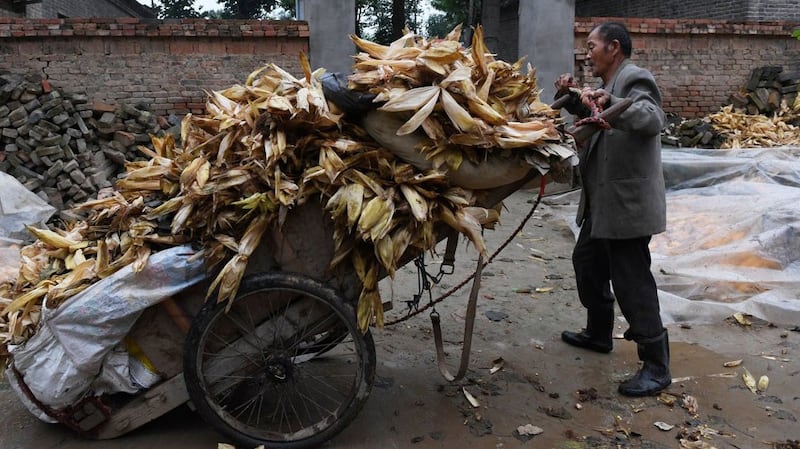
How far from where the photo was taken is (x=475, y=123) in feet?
8.55

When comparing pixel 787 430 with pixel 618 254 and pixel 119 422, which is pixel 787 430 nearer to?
pixel 618 254

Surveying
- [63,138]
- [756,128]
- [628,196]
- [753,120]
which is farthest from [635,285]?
[753,120]

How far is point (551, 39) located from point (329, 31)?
10.8 ft

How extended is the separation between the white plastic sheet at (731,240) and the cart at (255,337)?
248 centimetres

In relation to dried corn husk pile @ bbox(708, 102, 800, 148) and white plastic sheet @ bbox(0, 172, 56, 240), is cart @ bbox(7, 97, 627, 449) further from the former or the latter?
dried corn husk pile @ bbox(708, 102, 800, 148)

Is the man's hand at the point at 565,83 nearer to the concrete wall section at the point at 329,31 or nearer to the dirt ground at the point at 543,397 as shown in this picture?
the dirt ground at the point at 543,397

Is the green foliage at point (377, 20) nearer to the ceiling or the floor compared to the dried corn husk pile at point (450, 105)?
nearer to the ceiling

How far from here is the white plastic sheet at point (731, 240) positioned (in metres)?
4.63

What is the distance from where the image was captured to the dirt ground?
304 centimetres

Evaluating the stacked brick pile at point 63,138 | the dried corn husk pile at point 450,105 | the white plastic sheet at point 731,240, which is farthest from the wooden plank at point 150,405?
the stacked brick pile at point 63,138

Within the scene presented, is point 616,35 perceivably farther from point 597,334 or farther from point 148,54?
point 148,54

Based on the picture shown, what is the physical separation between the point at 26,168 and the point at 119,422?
17.7 ft

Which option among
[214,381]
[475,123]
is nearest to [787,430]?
[475,123]

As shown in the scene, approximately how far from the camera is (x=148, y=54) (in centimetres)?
867
